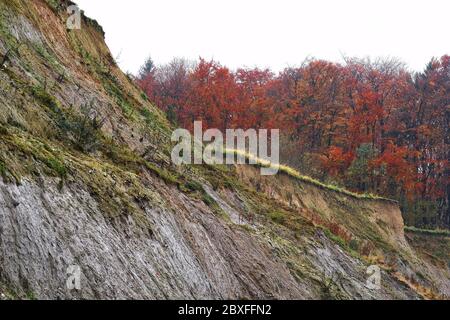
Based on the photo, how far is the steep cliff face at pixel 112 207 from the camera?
7.99 metres

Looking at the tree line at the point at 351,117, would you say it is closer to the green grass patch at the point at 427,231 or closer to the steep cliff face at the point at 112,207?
the green grass patch at the point at 427,231

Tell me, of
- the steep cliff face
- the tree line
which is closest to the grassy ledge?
the steep cliff face

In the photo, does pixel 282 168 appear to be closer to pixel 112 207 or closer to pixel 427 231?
pixel 427 231

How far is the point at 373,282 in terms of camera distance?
18984 mm

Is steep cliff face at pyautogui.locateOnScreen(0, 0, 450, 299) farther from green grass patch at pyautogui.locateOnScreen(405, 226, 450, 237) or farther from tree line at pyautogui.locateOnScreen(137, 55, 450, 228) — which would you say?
tree line at pyautogui.locateOnScreen(137, 55, 450, 228)

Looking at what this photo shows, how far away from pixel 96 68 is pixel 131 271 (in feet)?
40.9

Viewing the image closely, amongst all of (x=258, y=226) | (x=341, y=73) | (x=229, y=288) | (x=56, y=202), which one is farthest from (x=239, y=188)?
(x=341, y=73)

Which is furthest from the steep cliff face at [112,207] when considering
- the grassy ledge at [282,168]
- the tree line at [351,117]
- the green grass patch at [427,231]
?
the tree line at [351,117]

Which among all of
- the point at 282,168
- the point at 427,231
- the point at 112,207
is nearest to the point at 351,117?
the point at 427,231

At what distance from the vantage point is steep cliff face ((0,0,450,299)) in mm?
7988

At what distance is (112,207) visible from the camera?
10117mm

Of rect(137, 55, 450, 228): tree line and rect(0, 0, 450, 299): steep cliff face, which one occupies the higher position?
rect(137, 55, 450, 228): tree line
